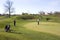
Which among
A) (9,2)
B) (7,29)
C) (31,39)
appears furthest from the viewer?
(9,2)

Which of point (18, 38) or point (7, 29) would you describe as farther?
point (7, 29)

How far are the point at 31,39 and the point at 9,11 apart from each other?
79.6 metres

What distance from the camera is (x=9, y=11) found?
9944cm

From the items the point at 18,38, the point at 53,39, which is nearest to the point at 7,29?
the point at 18,38

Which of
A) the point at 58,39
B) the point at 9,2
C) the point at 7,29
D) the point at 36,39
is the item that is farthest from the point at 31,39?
the point at 9,2

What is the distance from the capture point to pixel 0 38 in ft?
64.0

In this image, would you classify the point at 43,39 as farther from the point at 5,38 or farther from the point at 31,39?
the point at 5,38

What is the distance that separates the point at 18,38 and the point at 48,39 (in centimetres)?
396

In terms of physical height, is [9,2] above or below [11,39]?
above

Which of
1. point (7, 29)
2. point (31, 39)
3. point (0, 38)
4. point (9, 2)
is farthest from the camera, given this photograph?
point (9, 2)

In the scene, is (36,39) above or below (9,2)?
below

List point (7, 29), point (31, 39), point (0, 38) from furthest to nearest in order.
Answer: point (7, 29) < point (31, 39) < point (0, 38)

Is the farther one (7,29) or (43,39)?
(7,29)

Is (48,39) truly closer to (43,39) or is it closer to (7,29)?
(43,39)
